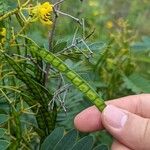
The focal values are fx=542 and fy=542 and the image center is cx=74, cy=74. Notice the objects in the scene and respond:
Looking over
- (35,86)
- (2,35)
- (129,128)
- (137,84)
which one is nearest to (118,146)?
(129,128)

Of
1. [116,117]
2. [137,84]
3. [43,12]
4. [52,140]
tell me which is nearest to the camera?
[43,12]

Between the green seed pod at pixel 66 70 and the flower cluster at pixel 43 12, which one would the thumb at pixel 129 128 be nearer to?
the green seed pod at pixel 66 70

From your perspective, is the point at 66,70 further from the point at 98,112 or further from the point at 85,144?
the point at 98,112

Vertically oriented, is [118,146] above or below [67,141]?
below

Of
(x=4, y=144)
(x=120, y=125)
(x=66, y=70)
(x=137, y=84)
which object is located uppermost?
(x=66, y=70)

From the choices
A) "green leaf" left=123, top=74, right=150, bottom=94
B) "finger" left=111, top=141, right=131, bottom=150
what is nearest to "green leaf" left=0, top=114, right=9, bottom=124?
"finger" left=111, top=141, right=131, bottom=150

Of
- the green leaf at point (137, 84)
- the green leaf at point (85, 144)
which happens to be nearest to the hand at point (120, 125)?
the green leaf at point (85, 144)

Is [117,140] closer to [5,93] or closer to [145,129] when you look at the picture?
[145,129]

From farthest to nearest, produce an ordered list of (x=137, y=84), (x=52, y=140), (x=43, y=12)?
(x=137, y=84)
(x=52, y=140)
(x=43, y=12)

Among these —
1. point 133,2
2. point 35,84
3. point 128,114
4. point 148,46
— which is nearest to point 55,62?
point 35,84
